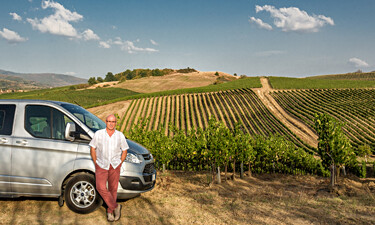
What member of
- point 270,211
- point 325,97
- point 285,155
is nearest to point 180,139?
point 285,155

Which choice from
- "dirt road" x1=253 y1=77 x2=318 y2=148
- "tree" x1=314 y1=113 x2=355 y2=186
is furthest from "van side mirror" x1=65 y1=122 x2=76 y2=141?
"dirt road" x1=253 y1=77 x2=318 y2=148

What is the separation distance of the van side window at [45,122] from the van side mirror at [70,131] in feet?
1.06

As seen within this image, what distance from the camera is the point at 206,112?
144ft

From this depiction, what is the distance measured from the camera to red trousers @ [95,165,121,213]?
4.93 metres

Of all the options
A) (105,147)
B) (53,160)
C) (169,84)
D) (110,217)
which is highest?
(169,84)

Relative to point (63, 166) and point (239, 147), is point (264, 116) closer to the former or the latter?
point (239, 147)

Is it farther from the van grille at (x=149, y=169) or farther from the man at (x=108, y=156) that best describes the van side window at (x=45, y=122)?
the van grille at (x=149, y=169)

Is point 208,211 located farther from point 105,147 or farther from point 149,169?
point 105,147

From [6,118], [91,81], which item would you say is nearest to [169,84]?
[91,81]

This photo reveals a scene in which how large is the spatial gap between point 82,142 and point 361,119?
4118 centimetres

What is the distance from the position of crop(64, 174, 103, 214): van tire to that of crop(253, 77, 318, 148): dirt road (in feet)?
96.3

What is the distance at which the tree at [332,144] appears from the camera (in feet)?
31.2

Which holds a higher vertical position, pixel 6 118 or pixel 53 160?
pixel 6 118

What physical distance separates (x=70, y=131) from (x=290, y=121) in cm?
3714
